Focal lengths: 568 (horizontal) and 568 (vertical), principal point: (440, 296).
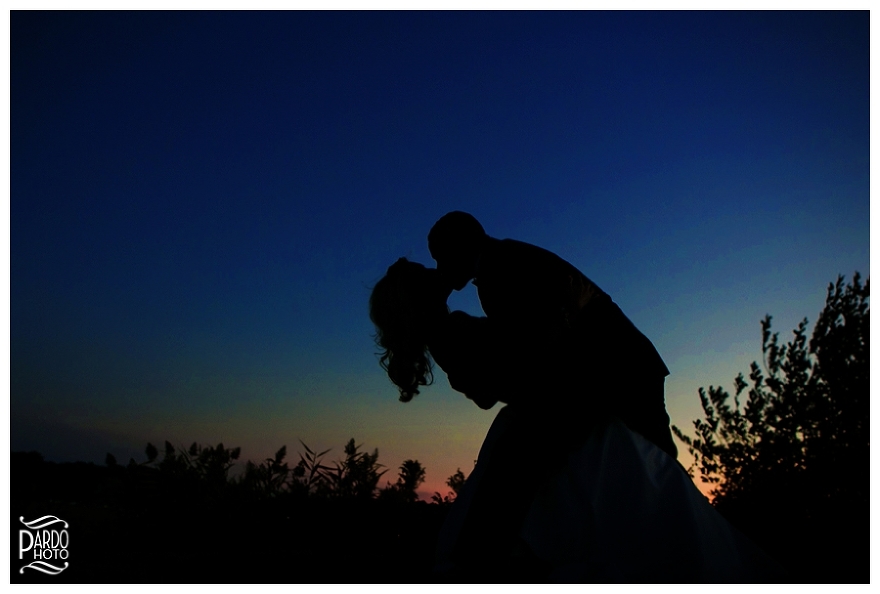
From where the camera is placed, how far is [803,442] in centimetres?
546

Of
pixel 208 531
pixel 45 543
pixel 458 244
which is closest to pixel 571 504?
pixel 458 244

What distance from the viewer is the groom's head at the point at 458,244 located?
3.66 meters

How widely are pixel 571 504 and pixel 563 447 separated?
299 mm

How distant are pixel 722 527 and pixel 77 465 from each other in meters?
4.69

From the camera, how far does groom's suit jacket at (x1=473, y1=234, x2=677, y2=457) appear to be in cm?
315

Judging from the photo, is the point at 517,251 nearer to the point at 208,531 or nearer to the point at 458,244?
the point at 458,244

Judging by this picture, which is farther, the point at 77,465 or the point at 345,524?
the point at 77,465

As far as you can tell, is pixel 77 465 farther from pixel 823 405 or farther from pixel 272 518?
pixel 823 405

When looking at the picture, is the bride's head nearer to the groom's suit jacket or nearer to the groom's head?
the groom's head

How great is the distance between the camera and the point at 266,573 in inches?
127

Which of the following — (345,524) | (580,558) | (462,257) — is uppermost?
(462,257)

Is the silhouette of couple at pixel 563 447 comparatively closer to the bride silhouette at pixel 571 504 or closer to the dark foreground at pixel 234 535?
the bride silhouette at pixel 571 504
